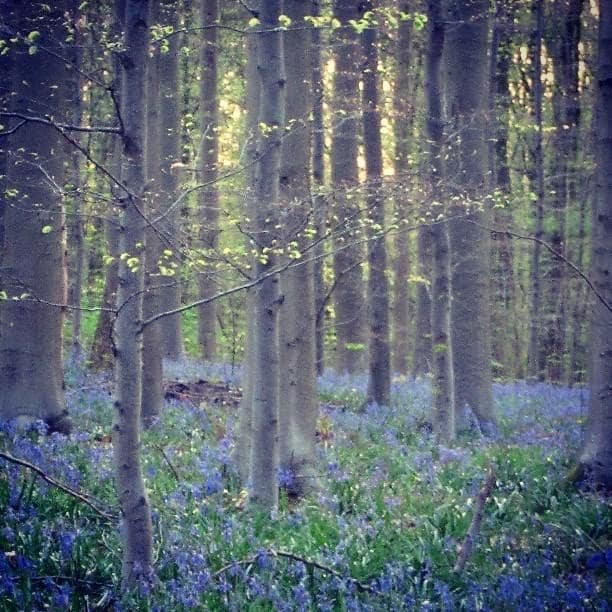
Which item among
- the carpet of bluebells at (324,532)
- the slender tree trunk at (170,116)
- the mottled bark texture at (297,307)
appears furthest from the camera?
the slender tree trunk at (170,116)

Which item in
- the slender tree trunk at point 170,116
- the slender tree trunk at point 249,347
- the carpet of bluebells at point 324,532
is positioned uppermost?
the slender tree trunk at point 170,116

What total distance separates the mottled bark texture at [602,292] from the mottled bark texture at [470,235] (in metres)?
5.18

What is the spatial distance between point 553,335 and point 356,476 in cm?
1720

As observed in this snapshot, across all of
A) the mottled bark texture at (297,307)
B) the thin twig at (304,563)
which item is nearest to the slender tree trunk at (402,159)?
the mottled bark texture at (297,307)

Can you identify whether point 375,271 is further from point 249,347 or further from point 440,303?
point 249,347

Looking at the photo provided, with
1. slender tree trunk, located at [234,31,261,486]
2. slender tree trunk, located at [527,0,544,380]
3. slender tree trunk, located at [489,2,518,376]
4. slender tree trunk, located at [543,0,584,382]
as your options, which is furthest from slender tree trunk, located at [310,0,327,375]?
slender tree trunk, located at [543,0,584,382]

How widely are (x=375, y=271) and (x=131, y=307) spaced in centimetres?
1032

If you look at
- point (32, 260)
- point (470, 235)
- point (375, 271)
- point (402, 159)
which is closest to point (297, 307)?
point (32, 260)

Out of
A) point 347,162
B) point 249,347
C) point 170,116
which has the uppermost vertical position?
point 170,116

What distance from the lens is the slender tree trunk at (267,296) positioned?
6941 millimetres

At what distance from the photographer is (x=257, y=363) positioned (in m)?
7.00

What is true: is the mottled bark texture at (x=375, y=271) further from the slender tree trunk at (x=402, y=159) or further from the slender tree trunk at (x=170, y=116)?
the slender tree trunk at (x=170, y=116)

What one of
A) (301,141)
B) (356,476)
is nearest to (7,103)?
(301,141)

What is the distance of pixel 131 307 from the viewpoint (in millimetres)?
5320
